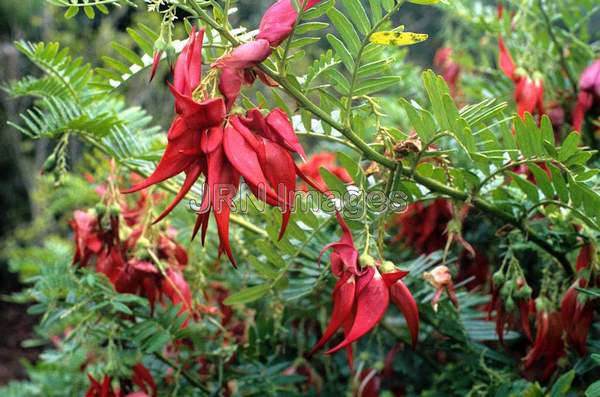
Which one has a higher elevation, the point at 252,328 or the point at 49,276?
the point at 49,276

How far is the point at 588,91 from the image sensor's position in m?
0.97

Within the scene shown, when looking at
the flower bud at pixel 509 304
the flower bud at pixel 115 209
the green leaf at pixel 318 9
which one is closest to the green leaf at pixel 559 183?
the flower bud at pixel 509 304

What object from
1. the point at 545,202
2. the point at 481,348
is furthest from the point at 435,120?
the point at 481,348

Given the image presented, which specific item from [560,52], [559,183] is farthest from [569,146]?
[560,52]

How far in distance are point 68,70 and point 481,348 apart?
0.61 meters

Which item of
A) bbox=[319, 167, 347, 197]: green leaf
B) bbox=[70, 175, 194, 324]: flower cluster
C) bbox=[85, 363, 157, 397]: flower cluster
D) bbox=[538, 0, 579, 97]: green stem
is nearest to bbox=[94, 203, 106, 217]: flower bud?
bbox=[70, 175, 194, 324]: flower cluster

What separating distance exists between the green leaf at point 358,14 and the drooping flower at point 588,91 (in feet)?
1.45

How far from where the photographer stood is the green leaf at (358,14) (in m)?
0.61

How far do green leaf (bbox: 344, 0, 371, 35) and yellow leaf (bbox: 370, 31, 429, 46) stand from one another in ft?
0.05

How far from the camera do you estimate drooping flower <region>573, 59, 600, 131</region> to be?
0.95 meters

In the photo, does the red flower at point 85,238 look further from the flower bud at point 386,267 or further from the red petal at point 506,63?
the red petal at point 506,63

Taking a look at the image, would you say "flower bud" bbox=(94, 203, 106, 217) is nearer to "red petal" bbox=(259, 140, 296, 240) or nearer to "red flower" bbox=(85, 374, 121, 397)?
"red flower" bbox=(85, 374, 121, 397)

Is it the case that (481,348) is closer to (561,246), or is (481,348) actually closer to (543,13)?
(561,246)

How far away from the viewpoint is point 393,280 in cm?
60
